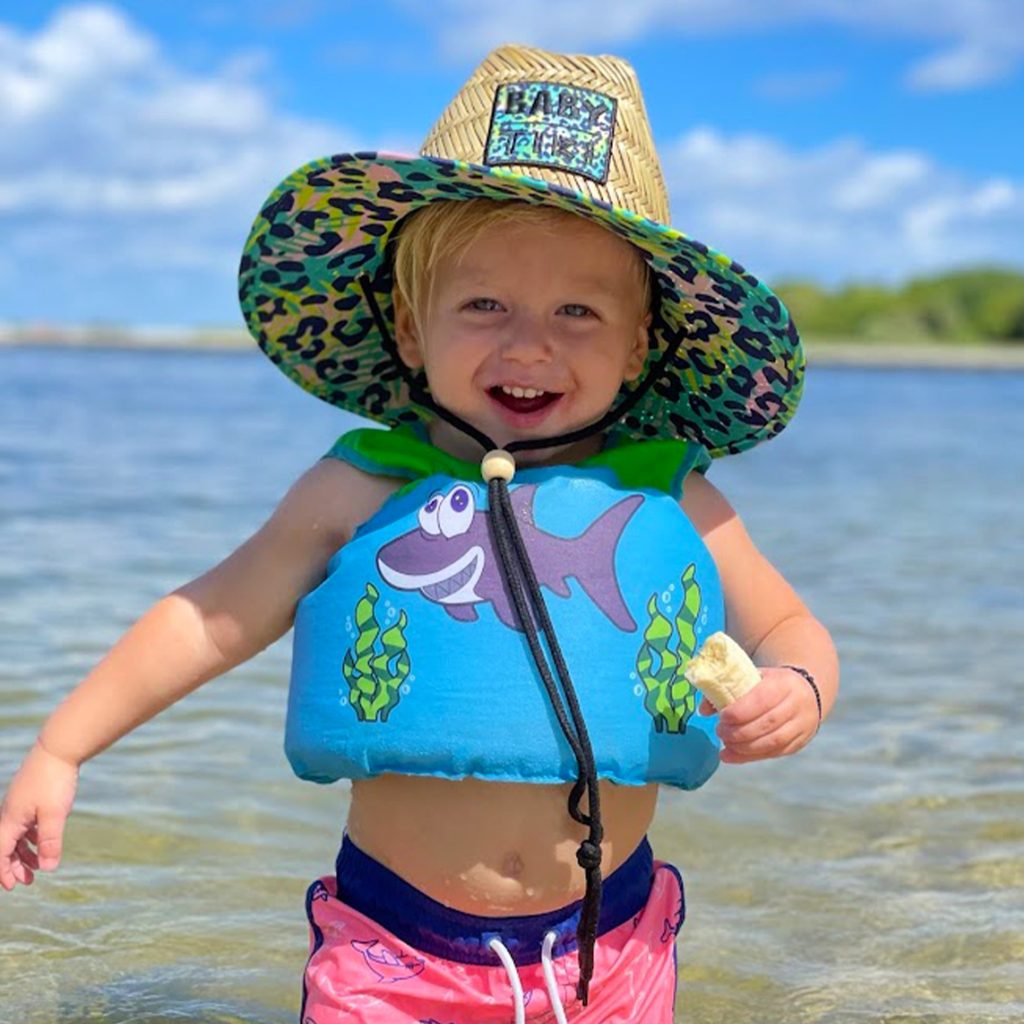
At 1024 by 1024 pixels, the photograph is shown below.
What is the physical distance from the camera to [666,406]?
286cm

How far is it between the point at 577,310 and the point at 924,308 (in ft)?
242

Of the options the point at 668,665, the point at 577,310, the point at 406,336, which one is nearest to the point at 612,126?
the point at 577,310

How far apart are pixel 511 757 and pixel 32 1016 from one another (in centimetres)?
127

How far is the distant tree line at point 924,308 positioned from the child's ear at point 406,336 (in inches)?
2537

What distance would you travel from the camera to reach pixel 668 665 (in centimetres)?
241

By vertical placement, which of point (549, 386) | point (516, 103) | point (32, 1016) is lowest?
point (32, 1016)

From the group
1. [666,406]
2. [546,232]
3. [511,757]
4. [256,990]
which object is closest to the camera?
[511,757]

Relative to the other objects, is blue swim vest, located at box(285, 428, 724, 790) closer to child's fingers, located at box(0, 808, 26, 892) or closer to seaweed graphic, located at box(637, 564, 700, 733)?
seaweed graphic, located at box(637, 564, 700, 733)

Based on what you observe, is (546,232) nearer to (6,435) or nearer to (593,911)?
(593,911)

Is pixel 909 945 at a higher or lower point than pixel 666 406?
lower

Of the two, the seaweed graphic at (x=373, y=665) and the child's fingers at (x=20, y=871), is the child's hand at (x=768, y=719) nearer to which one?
the seaweed graphic at (x=373, y=665)

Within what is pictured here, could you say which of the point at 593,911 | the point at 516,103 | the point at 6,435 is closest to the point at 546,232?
the point at 516,103

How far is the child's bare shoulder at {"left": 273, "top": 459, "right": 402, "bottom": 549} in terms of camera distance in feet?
8.32

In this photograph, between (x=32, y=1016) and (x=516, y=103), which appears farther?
(x=32, y=1016)
